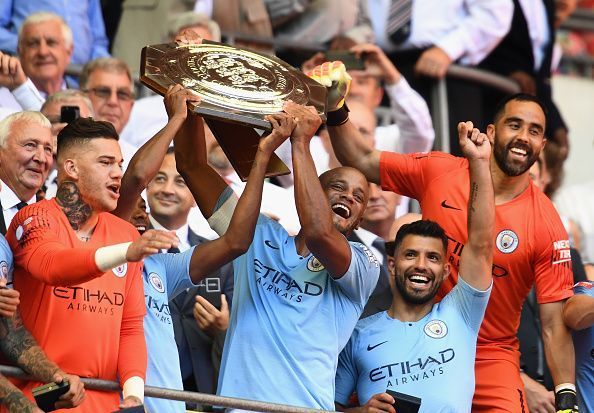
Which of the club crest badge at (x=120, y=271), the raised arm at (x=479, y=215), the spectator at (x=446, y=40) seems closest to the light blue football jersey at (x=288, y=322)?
the raised arm at (x=479, y=215)

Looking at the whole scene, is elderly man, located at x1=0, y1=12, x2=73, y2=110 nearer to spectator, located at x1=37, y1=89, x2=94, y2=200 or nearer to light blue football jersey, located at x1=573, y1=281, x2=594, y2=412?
spectator, located at x1=37, y1=89, x2=94, y2=200

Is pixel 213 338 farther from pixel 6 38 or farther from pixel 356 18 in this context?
pixel 356 18

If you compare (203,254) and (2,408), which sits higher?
(203,254)

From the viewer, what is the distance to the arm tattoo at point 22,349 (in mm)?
6703

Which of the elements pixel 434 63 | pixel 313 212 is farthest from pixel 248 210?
pixel 434 63

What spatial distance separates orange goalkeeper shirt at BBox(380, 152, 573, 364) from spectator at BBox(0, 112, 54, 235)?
194 cm

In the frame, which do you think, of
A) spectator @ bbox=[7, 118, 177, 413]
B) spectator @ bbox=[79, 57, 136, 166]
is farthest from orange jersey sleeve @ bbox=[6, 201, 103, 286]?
spectator @ bbox=[79, 57, 136, 166]

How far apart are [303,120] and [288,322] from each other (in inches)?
36.3

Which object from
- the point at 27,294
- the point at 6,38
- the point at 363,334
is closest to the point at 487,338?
the point at 363,334

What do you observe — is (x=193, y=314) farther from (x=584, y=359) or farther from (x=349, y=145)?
(x=584, y=359)

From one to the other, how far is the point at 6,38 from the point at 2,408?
4350 millimetres

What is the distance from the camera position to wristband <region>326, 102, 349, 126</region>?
27.0ft

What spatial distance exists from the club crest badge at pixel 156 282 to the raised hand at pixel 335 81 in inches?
46.9

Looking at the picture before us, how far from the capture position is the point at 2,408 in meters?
6.79
